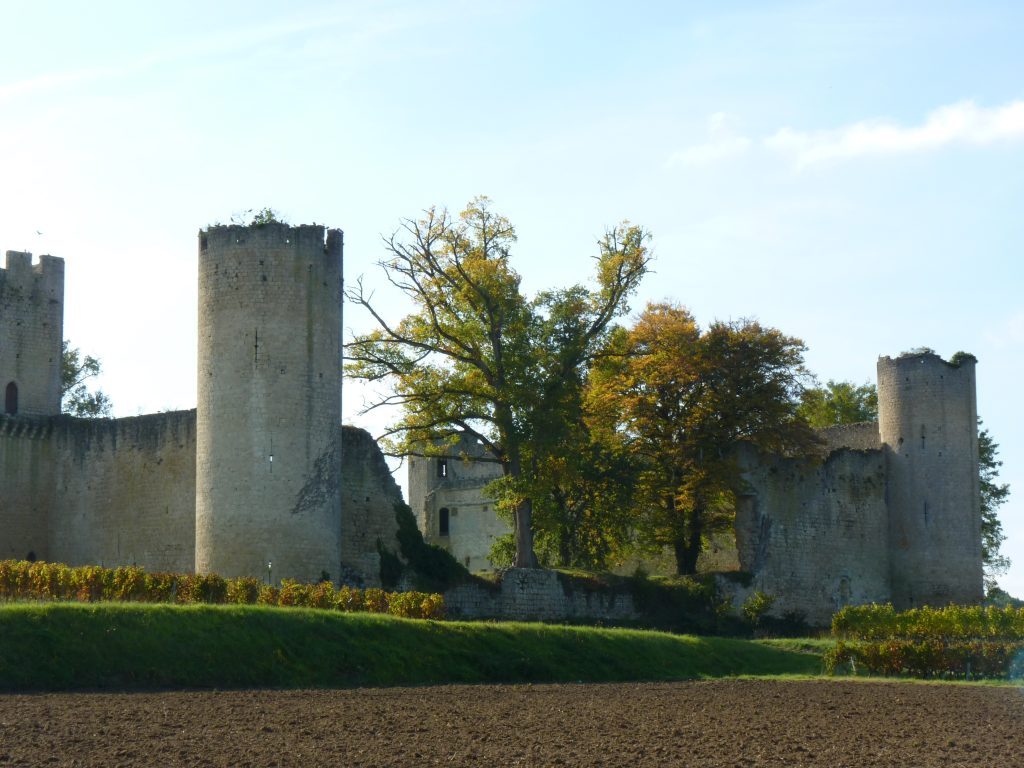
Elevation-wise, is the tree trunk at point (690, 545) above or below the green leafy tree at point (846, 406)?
below

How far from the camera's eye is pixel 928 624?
3806 centimetres

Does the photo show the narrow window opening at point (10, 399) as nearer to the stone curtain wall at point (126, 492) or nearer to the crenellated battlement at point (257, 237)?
the stone curtain wall at point (126, 492)

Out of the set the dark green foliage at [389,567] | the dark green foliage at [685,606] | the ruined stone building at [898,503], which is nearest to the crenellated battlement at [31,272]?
the dark green foliage at [389,567]

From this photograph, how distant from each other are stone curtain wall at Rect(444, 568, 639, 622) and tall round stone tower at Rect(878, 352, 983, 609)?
415 inches

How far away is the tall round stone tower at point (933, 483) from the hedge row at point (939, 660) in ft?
44.2

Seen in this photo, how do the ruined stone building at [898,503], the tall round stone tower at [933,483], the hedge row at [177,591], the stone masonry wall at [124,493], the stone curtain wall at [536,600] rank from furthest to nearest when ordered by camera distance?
the tall round stone tower at [933,483] → the ruined stone building at [898,503] → the stone curtain wall at [536,600] → the stone masonry wall at [124,493] → the hedge row at [177,591]

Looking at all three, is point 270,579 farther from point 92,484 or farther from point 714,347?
point 714,347

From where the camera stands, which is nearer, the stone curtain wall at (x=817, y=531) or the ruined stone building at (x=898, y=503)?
the stone curtain wall at (x=817, y=531)

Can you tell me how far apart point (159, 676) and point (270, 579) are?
861cm

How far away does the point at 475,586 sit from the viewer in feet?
123

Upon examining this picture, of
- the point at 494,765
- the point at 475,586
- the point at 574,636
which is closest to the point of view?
the point at 494,765

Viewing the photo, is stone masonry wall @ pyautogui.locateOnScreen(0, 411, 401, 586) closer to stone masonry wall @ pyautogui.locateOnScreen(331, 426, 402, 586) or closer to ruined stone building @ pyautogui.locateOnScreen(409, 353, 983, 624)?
stone masonry wall @ pyautogui.locateOnScreen(331, 426, 402, 586)

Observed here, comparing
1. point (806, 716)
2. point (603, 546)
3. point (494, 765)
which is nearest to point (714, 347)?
point (603, 546)

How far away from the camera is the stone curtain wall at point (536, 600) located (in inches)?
1462
